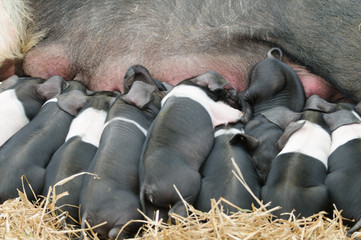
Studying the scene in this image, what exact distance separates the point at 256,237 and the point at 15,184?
1042 mm

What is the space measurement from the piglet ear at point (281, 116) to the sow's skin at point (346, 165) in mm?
161

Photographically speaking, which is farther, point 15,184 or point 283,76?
point 283,76

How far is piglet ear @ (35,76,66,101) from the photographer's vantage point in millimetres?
2898

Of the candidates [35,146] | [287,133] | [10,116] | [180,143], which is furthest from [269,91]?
[10,116]

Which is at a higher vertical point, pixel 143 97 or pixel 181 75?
pixel 143 97

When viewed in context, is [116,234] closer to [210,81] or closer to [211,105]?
[211,105]

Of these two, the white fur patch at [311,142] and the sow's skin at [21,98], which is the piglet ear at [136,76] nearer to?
the sow's skin at [21,98]

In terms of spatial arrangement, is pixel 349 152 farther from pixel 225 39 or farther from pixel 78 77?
pixel 78 77

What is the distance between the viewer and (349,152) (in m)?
2.19

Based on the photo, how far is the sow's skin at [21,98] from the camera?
103 inches

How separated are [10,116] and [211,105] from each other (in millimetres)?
1014

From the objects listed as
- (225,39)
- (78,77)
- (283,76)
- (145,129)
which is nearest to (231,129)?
(145,129)

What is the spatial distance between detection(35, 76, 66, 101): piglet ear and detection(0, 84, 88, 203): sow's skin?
206 millimetres

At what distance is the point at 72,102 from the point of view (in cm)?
264
